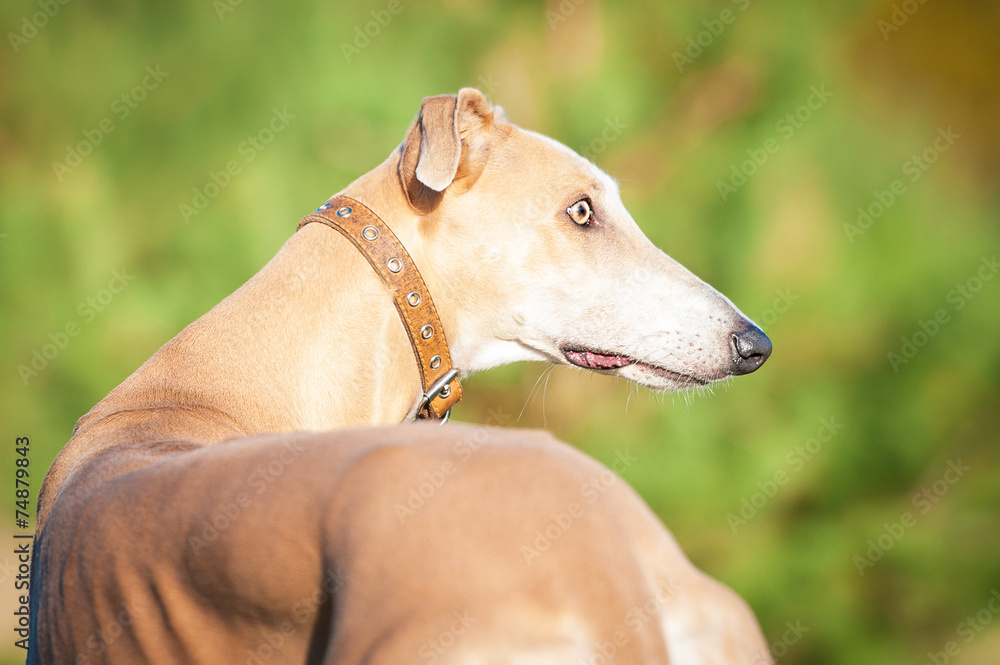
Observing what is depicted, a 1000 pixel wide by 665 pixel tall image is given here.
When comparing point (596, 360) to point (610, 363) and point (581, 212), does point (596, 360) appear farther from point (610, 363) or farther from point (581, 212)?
point (581, 212)

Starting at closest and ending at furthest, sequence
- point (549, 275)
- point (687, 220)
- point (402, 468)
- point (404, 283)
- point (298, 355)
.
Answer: point (402, 468)
point (298, 355)
point (404, 283)
point (549, 275)
point (687, 220)

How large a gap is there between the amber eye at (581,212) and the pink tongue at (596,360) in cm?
37

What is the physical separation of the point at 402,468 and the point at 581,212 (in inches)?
60.6

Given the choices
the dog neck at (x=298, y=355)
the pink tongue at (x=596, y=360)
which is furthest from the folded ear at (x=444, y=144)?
the pink tongue at (x=596, y=360)

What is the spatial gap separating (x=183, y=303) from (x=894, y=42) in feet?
11.7

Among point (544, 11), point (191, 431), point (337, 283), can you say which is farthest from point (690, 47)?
point (191, 431)

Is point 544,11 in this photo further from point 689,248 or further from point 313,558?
point 313,558

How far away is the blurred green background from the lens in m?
3.72

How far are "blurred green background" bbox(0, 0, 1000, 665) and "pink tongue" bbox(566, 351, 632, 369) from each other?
5.30 feet

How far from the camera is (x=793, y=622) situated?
372cm

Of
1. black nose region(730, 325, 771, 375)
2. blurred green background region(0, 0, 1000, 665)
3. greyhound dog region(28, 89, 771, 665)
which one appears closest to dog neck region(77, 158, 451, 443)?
greyhound dog region(28, 89, 771, 665)

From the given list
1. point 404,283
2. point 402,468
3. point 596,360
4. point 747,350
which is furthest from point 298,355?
point 747,350

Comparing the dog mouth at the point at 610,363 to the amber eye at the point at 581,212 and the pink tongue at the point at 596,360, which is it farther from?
the amber eye at the point at 581,212

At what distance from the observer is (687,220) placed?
4.01 meters
